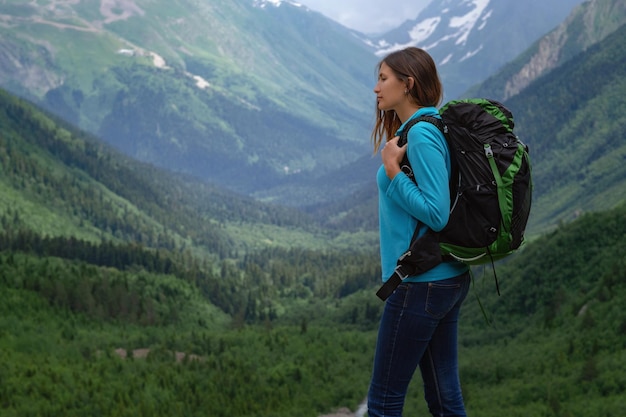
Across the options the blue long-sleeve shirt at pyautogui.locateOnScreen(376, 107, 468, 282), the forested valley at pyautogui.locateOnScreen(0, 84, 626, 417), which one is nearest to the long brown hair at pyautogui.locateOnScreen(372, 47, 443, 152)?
the blue long-sleeve shirt at pyautogui.locateOnScreen(376, 107, 468, 282)

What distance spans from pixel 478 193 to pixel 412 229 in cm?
112

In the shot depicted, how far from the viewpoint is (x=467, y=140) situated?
32.0 feet

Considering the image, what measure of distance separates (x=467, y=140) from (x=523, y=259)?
4542 inches

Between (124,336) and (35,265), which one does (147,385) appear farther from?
(35,265)

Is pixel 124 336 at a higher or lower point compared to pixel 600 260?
lower

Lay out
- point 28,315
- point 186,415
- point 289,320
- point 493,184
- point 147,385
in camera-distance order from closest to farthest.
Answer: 1. point 493,184
2. point 186,415
3. point 147,385
4. point 28,315
5. point 289,320

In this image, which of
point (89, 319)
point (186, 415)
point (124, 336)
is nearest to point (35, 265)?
point (89, 319)

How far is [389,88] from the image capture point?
35.0 ft

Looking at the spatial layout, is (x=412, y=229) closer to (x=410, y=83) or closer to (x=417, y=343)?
(x=417, y=343)

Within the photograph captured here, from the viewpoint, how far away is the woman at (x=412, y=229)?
971 cm

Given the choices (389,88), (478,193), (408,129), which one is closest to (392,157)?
(408,129)

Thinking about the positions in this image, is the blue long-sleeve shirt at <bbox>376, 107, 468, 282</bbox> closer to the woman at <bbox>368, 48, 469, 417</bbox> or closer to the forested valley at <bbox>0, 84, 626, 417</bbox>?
the woman at <bbox>368, 48, 469, 417</bbox>

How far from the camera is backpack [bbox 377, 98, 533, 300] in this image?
9547 millimetres

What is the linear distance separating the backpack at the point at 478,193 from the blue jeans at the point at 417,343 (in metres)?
0.34
